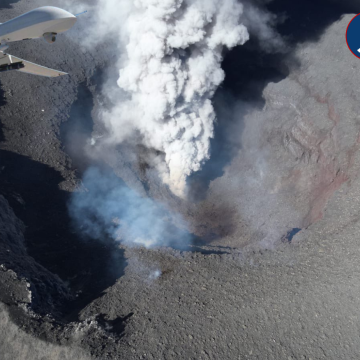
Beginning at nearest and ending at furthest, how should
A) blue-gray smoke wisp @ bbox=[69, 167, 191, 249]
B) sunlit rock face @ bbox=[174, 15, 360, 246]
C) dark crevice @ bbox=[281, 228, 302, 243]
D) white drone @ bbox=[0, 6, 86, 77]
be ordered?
white drone @ bbox=[0, 6, 86, 77], dark crevice @ bbox=[281, 228, 302, 243], blue-gray smoke wisp @ bbox=[69, 167, 191, 249], sunlit rock face @ bbox=[174, 15, 360, 246]

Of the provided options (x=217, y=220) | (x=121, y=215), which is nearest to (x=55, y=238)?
(x=121, y=215)

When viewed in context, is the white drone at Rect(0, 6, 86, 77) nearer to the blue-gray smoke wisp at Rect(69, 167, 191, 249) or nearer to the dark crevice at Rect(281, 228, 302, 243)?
the blue-gray smoke wisp at Rect(69, 167, 191, 249)

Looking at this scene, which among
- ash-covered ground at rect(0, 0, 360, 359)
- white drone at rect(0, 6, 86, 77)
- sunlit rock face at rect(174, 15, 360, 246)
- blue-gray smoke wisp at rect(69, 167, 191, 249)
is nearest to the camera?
white drone at rect(0, 6, 86, 77)

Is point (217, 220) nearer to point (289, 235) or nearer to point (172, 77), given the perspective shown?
point (289, 235)

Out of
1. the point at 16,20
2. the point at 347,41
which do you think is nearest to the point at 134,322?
the point at 16,20

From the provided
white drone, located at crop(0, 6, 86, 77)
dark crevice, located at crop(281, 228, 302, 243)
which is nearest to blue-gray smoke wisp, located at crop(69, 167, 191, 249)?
dark crevice, located at crop(281, 228, 302, 243)

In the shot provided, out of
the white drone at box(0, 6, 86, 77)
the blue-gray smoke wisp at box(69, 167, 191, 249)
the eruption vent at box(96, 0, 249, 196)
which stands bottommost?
the blue-gray smoke wisp at box(69, 167, 191, 249)
